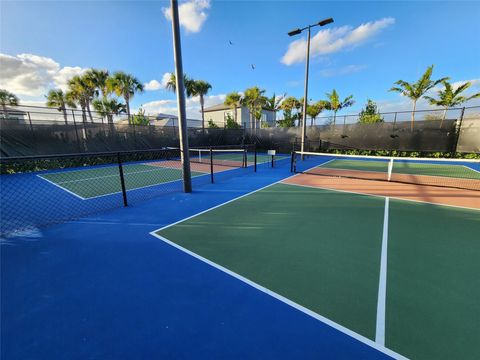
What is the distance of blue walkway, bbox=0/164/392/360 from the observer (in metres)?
1.92

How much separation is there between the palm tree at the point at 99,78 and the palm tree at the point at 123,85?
5.20ft

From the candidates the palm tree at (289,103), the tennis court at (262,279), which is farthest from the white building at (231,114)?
the tennis court at (262,279)

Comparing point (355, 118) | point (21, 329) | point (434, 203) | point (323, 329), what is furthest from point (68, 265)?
point (355, 118)

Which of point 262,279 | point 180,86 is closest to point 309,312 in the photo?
point 262,279

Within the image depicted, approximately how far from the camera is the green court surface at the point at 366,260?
212 cm

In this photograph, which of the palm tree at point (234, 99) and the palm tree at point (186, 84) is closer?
the palm tree at point (186, 84)

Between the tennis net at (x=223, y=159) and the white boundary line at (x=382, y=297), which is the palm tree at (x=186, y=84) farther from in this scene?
the white boundary line at (x=382, y=297)

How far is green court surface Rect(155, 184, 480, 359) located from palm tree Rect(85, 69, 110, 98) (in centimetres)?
2636

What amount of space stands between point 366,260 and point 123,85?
2665 centimetres

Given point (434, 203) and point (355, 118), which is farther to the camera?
point (355, 118)

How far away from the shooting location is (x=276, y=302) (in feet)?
8.03

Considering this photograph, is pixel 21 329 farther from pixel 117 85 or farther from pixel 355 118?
pixel 117 85

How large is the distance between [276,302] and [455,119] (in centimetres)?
1866

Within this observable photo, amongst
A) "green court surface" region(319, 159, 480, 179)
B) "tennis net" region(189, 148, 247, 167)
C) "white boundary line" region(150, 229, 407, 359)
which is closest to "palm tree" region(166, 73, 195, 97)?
"tennis net" region(189, 148, 247, 167)
